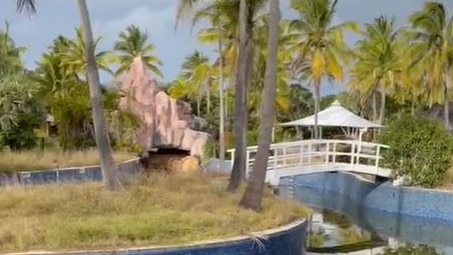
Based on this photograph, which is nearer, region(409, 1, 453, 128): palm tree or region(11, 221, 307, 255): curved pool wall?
region(11, 221, 307, 255): curved pool wall

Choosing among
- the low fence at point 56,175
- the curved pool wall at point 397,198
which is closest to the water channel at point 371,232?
the curved pool wall at point 397,198

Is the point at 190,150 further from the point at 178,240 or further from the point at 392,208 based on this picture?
the point at 178,240

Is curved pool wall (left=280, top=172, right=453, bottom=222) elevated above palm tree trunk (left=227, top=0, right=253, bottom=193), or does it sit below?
below

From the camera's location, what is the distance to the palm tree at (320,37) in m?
34.2

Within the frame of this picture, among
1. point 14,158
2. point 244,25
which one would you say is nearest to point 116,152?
point 14,158

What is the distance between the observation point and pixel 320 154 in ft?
88.6

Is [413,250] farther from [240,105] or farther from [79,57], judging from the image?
[79,57]

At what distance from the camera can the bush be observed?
25.1 meters

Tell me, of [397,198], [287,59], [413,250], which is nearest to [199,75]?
[287,59]

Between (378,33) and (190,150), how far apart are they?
1426 centimetres

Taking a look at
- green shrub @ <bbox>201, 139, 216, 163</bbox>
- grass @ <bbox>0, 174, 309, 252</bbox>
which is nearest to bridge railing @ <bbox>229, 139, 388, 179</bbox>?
green shrub @ <bbox>201, 139, 216, 163</bbox>

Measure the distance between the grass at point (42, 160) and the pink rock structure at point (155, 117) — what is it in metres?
7.50

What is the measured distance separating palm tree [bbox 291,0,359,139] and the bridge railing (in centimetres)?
582

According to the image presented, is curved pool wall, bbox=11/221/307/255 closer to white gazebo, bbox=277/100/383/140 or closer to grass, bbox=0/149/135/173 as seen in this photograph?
grass, bbox=0/149/135/173
